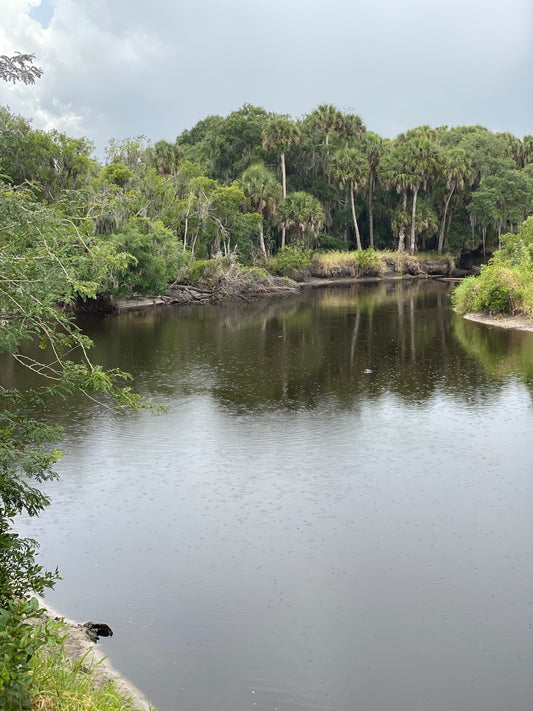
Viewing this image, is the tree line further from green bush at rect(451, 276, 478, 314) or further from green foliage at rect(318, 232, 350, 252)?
green bush at rect(451, 276, 478, 314)

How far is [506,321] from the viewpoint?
3253cm

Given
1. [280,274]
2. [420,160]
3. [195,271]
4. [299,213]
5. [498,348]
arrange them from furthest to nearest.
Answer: [420,160] < [299,213] < [280,274] < [195,271] < [498,348]

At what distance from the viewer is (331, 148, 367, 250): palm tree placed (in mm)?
62188

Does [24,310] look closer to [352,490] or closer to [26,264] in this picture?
[26,264]

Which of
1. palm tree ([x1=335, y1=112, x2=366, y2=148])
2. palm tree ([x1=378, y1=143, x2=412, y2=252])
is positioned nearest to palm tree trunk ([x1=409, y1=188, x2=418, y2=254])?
palm tree ([x1=378, y1=143, x2=412, y2=252])

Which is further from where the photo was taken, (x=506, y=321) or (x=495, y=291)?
(x=495, y=291)

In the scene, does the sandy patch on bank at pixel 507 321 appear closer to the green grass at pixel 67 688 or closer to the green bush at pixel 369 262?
the green bush at pixel 369 262

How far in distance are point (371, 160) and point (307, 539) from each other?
59.3m

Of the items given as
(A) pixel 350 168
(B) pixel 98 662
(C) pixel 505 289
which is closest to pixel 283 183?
(A) pixel 350 168

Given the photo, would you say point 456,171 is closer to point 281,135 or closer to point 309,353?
point 281,135

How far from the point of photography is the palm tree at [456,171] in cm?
6481

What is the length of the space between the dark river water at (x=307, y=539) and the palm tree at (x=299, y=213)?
36567 millimetres

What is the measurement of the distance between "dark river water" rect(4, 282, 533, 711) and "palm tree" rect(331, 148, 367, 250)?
43.2 meters

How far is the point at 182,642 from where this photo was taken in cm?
814
